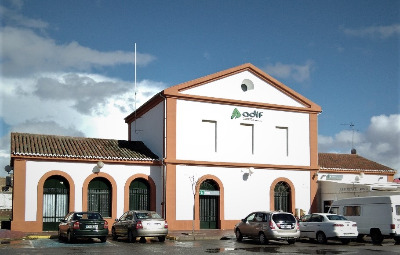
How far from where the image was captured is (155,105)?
31797 millimetres

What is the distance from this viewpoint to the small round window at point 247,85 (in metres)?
32.0

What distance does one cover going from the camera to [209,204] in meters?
30.7

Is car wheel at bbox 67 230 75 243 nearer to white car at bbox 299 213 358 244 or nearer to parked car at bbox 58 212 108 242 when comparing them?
parked car at bbox 58 212 108 242

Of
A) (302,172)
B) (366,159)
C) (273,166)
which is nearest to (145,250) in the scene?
(273,166)

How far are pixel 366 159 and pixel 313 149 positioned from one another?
10546 mm

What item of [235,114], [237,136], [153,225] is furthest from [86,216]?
[235,114]

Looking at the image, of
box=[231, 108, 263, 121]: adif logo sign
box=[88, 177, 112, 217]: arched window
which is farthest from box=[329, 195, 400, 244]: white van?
box=[88, 177, 112, 217]: arched window

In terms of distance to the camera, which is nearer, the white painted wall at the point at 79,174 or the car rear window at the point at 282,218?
the car rear window at the point at 282,218

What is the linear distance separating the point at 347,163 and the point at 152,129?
53.4ft

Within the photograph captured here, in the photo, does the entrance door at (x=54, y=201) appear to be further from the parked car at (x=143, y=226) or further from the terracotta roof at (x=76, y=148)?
the parked car at (x=143, y=226)

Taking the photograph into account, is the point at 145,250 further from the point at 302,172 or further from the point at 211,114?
the point at 302,172

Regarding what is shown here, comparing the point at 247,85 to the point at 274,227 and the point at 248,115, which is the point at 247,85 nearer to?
the point at 248,115

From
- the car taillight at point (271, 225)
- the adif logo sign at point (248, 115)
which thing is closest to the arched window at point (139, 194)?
the adif logo sign at point (248, 115)

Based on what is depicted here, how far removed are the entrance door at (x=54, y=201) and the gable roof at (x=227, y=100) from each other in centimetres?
765
